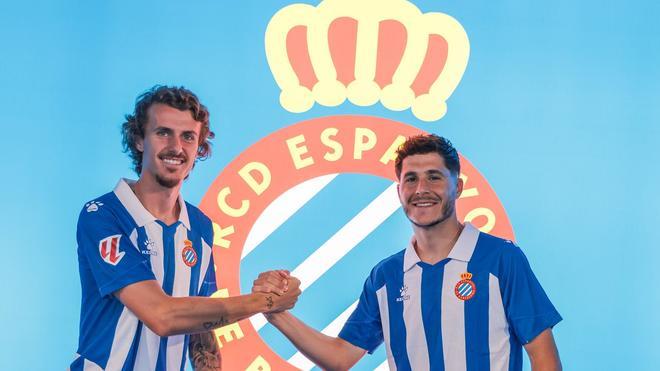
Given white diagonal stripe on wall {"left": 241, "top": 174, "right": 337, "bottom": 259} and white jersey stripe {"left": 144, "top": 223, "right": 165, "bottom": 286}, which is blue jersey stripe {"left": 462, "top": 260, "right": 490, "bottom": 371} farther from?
white jersey stripe {"left": 144, "top": 223, "right": 165, "bottom": 286}

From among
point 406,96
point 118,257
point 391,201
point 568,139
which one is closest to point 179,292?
point 118,257

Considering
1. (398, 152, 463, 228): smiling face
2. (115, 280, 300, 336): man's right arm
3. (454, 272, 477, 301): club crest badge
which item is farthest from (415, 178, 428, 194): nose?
(115, 280, 300, 336): man's right arm

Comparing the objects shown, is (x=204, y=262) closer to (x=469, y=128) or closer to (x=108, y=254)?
(x=108, y=254)

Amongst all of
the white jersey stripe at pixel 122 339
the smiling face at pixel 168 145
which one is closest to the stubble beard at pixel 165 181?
the smiling face at pixel 168 145

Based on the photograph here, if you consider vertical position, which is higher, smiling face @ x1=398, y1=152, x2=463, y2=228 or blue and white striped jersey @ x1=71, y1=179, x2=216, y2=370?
smiling face @ x1=398, y1=152, x2=463, y2=228

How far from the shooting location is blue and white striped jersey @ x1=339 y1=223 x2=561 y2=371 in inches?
115

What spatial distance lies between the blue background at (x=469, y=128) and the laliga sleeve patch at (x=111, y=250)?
0.91 m

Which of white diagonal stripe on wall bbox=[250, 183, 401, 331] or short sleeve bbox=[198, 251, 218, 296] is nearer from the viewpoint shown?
short sleeve bbox=[198, 251, 218, 296]

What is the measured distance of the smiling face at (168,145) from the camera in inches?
115

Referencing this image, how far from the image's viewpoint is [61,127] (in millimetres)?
3695

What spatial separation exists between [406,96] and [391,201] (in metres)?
0.48

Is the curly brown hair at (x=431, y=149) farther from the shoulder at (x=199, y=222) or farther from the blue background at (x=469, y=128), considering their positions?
the shoulder at (x=199, y=222)

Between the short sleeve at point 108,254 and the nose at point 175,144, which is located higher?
the nose at point 175,144

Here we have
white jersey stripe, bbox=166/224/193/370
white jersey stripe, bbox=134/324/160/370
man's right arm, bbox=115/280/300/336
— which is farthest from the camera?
white jersey stripe, bbox=166/224/193/370
